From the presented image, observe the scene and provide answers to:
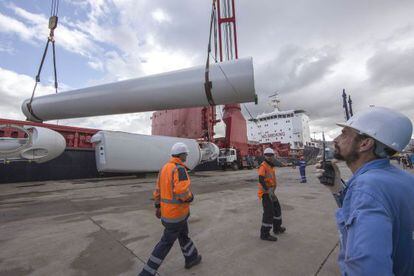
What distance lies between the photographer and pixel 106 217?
4613mm

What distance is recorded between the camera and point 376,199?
0.86 metres

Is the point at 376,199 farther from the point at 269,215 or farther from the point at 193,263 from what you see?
the point at 269,215

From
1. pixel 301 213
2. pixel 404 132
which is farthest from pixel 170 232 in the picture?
pixel 301 213

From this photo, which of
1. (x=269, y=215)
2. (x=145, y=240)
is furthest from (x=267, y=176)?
(x=145, y=240)

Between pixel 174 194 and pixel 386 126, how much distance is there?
6.27ft

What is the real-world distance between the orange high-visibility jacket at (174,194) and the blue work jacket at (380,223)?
1.65m

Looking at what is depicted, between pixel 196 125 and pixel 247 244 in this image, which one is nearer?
pixel 247 244

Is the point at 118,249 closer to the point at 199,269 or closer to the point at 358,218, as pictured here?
the point at 199,269

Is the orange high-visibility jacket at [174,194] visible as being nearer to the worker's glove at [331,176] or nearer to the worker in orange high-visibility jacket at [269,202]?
the worker's glove at [331,176]

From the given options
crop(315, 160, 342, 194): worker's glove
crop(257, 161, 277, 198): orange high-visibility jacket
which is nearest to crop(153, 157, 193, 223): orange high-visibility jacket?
crop(315, 160, 342, 194): worker's glove

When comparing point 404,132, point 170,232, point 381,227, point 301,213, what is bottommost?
point 301,213

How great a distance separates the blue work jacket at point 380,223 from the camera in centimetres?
76

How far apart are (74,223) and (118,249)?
1752 mm

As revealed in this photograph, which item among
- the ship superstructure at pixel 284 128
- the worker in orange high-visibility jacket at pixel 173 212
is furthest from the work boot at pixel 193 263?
the ship superstructure at pixel 284 128
